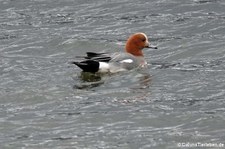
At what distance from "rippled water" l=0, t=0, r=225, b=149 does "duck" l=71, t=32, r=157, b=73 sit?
254mm

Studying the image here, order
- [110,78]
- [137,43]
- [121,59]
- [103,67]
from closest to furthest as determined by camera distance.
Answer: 1. [110,78]
2. [103,67]
3. [121,59]
4. [137,43]

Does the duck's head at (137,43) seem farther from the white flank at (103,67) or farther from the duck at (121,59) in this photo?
the white flank at (103,67)

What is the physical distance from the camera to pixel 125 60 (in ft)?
56.9

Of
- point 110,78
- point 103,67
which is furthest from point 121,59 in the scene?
point 110,78

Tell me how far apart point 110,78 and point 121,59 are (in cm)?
86

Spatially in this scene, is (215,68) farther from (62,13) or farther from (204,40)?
(62,13)

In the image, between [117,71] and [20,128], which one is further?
[117,71]

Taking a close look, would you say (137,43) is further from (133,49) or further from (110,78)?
(110,78)

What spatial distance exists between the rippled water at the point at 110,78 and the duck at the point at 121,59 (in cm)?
25

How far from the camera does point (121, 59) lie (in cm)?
1719

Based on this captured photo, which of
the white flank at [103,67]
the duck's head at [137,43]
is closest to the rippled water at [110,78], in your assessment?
the white flank at [103,67]

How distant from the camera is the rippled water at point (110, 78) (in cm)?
1267

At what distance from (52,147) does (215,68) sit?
5.45 meters

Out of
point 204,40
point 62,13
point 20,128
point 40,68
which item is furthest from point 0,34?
point 20,128
